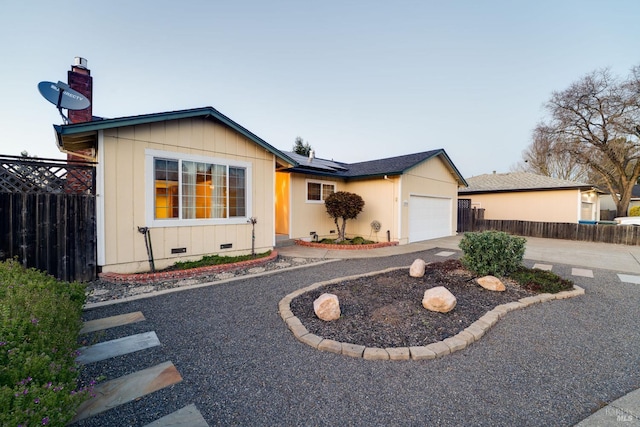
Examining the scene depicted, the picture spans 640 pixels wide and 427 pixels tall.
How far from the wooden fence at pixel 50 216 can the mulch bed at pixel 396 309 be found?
472 cm

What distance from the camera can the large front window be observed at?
6266mm

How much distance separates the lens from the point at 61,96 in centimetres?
592

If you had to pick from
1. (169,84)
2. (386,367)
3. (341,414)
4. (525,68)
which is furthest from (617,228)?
(169,84)

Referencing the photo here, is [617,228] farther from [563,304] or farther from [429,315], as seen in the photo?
[429,315]

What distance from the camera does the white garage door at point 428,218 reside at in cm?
1152

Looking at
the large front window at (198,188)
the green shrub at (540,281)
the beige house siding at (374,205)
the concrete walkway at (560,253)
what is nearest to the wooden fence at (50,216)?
the large front window at (198,188)

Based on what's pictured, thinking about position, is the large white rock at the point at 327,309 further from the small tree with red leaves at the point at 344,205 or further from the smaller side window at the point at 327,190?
the smaller side window at the point at 327,190

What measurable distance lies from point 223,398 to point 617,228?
56.0 feet

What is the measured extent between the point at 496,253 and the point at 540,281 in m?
0.95

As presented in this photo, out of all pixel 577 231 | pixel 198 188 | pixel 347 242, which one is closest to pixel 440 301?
pixel 198 188

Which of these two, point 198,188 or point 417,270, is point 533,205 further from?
point 198,188

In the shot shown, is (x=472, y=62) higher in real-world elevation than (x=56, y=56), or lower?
higher

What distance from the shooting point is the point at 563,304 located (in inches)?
170

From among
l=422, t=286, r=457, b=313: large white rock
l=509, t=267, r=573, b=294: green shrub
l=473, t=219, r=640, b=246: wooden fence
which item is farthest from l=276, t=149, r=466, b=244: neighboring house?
l=422, t=286, r=457, b=313: large white rock
